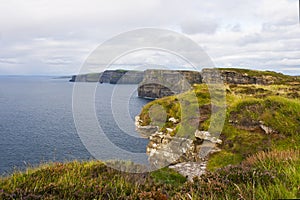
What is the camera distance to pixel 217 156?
11414mm

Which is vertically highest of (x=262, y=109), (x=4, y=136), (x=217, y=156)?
(x=262, y=109)

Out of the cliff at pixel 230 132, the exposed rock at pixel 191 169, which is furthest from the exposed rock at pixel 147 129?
the exposed rock at pixel 191 169

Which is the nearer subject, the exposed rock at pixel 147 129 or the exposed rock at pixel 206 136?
the exposed rock at pixel 206 136

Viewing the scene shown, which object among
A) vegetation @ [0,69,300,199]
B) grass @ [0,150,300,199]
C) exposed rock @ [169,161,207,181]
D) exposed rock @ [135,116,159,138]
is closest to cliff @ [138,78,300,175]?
vegetation @ [0,69,300,199]

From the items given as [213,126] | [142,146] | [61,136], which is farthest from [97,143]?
[213,126]

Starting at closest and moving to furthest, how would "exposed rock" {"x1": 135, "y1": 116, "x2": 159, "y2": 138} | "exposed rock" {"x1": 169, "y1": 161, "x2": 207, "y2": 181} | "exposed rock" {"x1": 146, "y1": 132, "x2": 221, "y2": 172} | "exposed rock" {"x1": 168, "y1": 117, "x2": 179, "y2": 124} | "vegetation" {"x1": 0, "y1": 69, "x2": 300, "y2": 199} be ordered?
"vegetation" {"x1": 0, "y1": 69, "x2": 300, "y2": 199}
"exposed rock" {"x1": 169, "y1": 161, "x2": 207, "y2": 181}
"exposed rock" {"x1": 146, "y1": 132, "x2": 221, "y2": 172}
"exposed rock" {"x1": 168, "y1": 117, "x2": 179, "y2": 124}
"exposed rock" {"x1": 135, "y1": 116, "x2": 159, "y2": 138}

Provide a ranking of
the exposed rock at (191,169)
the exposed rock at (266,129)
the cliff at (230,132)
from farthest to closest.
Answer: the exposed rock at (266,129), the cliff at (230,132), the exposed rock at (191,169)

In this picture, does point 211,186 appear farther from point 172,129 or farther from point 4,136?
point 4,136

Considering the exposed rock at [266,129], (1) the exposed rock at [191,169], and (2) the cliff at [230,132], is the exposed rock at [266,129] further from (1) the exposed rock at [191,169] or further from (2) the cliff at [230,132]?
(1) the exposed rock at [191,169]

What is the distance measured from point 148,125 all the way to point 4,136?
4700cm

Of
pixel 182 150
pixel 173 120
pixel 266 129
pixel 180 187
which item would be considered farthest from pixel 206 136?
pixel 180 187

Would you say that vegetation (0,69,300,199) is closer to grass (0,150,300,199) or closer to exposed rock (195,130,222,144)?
grass (0,150,300,199)

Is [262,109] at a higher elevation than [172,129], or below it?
higher

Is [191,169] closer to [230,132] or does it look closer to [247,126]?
[230,132]
